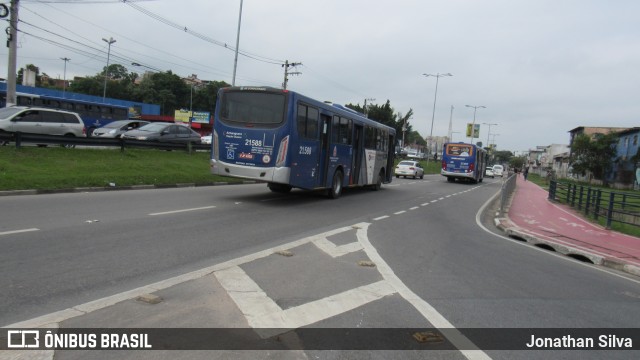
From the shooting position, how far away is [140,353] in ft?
12.1

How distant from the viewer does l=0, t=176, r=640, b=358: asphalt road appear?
17.0ft

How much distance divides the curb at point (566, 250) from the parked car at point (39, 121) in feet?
60.0

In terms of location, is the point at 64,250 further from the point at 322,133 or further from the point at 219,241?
the point at 322,133

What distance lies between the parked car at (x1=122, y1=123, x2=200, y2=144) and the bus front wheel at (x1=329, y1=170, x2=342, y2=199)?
1236 cm

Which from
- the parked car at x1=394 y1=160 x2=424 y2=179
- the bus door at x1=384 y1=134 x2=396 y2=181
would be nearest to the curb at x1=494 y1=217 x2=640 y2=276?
the bus door at x1=384 y1=134 x2=396 y2=181

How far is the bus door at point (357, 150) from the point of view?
736 inches

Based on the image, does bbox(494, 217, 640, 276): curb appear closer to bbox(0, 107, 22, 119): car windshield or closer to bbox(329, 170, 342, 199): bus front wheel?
bbox(329, 170, 342, 199): bus front wheel

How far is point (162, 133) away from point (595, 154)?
50.9m

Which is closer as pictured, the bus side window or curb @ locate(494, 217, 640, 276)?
curb @ locate(494, 217, 640, 276)

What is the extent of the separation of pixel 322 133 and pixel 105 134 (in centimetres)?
1669

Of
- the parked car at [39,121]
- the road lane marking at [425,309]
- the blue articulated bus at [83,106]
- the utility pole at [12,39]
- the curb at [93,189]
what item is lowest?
the curb at [93,189]

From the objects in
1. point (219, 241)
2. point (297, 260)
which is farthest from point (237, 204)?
point (297, 260)

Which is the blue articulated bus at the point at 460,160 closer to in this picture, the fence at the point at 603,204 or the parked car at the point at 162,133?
the fence at the point at 603,204

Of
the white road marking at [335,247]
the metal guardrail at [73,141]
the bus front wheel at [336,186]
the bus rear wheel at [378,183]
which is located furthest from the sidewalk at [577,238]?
the metal guardrail at [73,141]
